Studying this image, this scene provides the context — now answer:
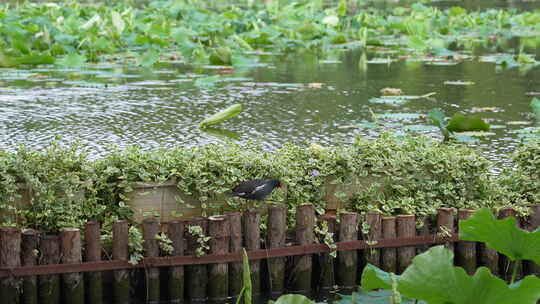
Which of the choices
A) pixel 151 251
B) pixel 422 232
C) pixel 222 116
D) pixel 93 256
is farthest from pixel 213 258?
pixel 222 116

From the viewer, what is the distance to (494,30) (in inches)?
795

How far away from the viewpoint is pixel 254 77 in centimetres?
1305

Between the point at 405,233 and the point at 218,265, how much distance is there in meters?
1.16

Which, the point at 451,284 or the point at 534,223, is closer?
the point at 451,284

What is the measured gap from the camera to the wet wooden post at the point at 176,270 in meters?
5.08

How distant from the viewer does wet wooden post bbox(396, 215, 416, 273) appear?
5453 millimetres

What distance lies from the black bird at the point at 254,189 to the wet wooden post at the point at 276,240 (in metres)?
0.10

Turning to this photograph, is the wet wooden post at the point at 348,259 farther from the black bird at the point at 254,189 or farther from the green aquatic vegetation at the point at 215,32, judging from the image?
the green aquatic vegetation at the point at 215,32

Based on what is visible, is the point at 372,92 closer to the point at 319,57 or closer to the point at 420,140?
the point at 319,57

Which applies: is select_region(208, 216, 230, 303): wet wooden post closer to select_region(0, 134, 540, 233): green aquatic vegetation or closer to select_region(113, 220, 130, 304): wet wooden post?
select_region(0, 134, 540, 233): green aquatic vegetation

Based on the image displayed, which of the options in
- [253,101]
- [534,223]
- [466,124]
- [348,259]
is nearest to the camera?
[348,259]

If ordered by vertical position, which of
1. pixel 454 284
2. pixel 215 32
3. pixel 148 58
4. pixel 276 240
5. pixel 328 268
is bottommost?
pixel 328 268

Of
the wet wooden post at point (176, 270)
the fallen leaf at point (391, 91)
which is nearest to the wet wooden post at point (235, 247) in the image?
the wet wooden post at point (176, 270)

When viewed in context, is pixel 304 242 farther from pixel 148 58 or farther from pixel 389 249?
pixel 148 58
